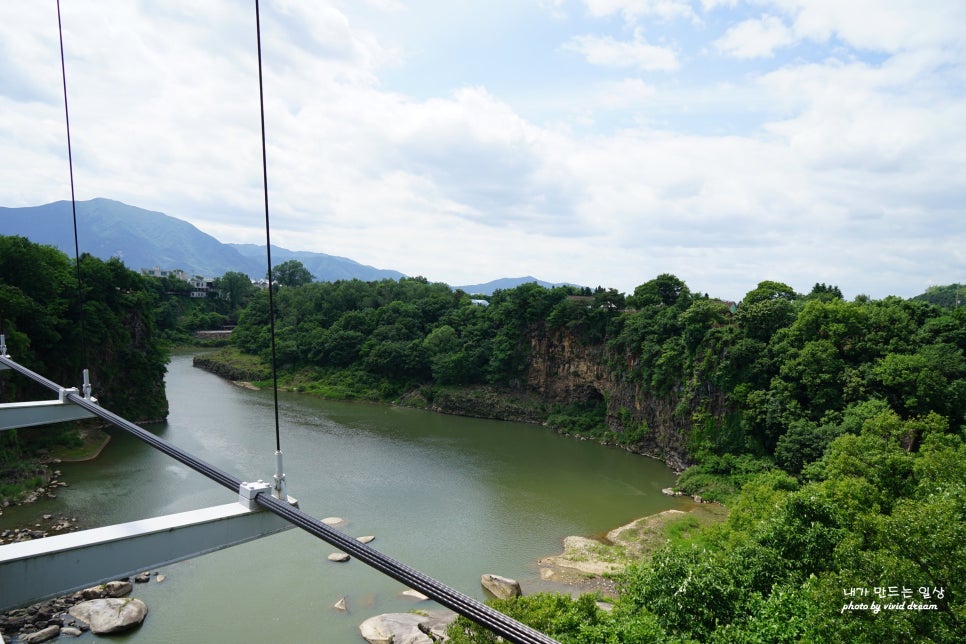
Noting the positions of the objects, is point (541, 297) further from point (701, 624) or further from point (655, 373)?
Result: point (701, 624)

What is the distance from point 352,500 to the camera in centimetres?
1616

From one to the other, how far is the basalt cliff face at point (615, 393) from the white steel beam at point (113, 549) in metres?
18.8

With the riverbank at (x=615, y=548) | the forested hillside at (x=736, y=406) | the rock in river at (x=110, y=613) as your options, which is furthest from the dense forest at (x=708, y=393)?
the rock in river at (x=110, y=613)

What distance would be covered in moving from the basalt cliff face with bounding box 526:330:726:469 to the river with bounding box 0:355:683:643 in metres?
1.01

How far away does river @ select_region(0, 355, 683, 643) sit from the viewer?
35.1ft

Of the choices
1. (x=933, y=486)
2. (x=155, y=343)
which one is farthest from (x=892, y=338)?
(x=155, y=343)

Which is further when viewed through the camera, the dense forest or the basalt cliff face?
the basalt cliff face

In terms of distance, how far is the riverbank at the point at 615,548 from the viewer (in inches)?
483

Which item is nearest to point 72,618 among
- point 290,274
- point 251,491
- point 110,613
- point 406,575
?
point 110,613

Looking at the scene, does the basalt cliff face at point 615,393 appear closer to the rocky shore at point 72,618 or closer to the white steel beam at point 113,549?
the rocky shore at point 72,618

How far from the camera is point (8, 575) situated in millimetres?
2598

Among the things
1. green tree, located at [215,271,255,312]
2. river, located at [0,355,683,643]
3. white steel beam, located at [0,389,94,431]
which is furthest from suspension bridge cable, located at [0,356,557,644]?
green tree, located at [215,271,255,312]

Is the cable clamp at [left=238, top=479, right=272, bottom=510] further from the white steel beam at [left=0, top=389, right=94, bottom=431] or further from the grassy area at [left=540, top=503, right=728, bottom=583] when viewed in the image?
the grassy area at [left=540, top=503, right=728, bottom=583]

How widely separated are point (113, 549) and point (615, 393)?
22.8 meters
